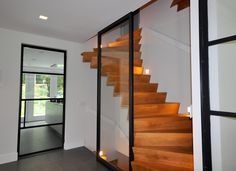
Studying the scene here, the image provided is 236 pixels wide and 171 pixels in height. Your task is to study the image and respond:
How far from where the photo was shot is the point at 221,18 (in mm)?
1384

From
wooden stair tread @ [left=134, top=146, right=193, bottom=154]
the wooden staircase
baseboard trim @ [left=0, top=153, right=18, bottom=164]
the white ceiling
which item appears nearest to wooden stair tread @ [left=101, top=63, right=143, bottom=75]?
the wooden staircase

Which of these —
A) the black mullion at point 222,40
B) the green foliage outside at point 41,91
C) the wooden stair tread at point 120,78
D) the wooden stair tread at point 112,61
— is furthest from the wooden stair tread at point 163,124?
the green foliage outside at point 41,91

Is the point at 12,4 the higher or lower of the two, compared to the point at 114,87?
higher

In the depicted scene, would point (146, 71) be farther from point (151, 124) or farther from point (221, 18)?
point (221, 18)

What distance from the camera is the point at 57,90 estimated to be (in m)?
3.74

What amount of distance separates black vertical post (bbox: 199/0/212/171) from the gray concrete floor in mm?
1931

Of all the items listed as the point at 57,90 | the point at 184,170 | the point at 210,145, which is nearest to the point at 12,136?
the point at 57,90

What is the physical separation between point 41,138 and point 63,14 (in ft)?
10.1

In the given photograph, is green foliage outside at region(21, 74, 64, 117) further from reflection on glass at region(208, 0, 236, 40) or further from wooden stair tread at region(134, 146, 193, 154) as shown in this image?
reflection on glass at region(208, 0, 236, 40)

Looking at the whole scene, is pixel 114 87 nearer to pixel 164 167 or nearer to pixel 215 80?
pixel 164 167

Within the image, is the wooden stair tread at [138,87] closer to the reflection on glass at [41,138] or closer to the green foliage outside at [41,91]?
the green foliage outside at [41,91]

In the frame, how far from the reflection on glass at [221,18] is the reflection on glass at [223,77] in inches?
4.2

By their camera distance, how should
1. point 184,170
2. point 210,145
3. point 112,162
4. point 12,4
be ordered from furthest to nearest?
point 112,162 < point 12,4 < point 184,170 < point 210,145

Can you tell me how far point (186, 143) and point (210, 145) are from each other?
896mm
